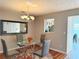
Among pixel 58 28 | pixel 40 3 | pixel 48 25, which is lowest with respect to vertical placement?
pixel 58 28

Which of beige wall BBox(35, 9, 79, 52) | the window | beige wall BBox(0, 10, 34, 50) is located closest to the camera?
beige wall BBox(35, 9, 79, 52)

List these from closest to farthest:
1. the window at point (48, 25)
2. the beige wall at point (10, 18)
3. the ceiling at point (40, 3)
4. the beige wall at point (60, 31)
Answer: the ceiling at point (40, 3)
the beige wall at point (60, 31)
the beige wall at point (10, 18)
the window at point (48, 25)

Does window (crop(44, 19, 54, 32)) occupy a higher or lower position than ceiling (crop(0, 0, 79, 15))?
lower

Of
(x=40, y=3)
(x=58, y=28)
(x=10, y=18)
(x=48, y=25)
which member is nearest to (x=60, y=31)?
(x=58, y=28)

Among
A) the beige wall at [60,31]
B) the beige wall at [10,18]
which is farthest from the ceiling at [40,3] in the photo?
the beige wall at [10,18]

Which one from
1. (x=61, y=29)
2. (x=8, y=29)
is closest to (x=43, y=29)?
(x=61, y=29)

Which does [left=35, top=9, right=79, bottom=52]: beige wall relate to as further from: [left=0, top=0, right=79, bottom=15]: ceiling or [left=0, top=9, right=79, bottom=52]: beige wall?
[left=0, top=0, right=79, bottom=15]: ceiling

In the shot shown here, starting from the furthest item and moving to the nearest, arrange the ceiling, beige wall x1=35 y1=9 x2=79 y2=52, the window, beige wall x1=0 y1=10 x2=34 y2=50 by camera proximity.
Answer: the window → beige wall x1=0 y1=10 x2=34 y2=50 → beige wall x1=35 y1=9 x2=79 y2=52 → the ceiling

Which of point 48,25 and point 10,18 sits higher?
point 10,18

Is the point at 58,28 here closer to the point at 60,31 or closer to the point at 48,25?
the point at 60,31

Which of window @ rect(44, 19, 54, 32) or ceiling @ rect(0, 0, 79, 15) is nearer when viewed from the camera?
ceiling @ rect(0, 0, 79, 15)

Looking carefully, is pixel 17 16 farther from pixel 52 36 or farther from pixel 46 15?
pixel 52 36

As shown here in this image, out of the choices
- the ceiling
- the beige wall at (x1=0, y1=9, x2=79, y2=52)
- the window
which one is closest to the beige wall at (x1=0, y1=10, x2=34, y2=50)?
the beige wall at (x1=0, y1=9, x2=79, y2=52)

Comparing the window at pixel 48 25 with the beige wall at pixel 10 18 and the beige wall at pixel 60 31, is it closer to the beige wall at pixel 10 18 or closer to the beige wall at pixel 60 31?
the beige wall at pixel 60 31
